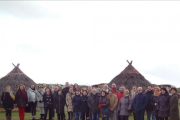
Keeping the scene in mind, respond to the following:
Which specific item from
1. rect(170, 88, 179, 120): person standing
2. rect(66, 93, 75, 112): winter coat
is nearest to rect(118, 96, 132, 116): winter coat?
rect(170, 88, 179, 120): person standing

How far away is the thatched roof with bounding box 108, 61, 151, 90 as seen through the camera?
2055 centimetres

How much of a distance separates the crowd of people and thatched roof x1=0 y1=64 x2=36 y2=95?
7.03 meters

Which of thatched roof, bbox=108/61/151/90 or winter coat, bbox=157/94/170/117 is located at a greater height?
thatched roof, bbox=108/61/151/90

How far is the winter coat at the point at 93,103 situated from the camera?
13.8 metres

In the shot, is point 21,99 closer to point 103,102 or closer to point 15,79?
point 103,102

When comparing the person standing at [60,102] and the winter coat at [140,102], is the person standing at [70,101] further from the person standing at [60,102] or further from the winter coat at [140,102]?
the winter coat at [140,102]

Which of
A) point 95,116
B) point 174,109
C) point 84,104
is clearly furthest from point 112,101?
point 174,109

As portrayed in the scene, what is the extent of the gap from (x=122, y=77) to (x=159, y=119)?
789 cm

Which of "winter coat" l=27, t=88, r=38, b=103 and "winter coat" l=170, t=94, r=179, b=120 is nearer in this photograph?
"winter coat" l=170, t=94, r=179, b=120

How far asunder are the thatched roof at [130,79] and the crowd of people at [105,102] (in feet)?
18.3

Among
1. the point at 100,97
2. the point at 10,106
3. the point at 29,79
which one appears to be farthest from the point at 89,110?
the point at 29,79

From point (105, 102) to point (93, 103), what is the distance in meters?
0.66

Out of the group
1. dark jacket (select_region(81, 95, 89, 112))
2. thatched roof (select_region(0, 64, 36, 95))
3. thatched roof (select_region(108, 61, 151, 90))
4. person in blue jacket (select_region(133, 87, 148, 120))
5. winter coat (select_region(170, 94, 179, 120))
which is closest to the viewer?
winter coat (select_region(170, 94, 179, 120))

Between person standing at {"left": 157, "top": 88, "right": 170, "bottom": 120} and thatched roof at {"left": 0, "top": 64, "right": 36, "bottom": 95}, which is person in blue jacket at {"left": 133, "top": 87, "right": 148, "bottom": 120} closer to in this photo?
person standing at {"left": 157, "top": 88, "right": 170, "bottom": 120}
